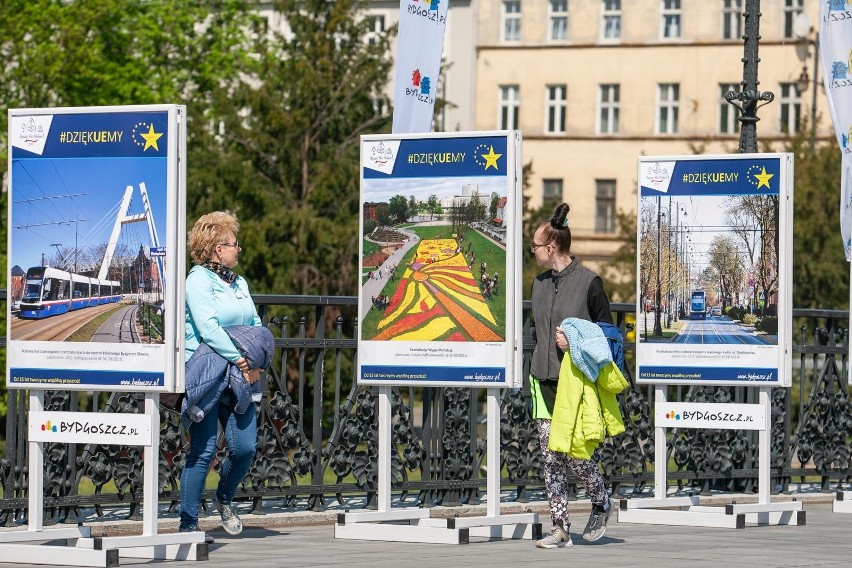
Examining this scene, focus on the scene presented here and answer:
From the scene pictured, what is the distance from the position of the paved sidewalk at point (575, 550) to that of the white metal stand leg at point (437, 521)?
3.6 inches

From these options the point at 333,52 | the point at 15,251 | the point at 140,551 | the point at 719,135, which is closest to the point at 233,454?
the point at 140,551

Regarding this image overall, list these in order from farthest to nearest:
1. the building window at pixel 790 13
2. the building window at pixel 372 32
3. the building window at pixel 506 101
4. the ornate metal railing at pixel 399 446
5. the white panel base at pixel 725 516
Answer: the building window at pixel 506 101 → the building window at pixel 790 13 → the building window at pixel 372 32 → the white panel base at pixel 725 516 → the ornate metal railing at pixel 399 446

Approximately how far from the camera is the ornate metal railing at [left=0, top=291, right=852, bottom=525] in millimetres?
12102

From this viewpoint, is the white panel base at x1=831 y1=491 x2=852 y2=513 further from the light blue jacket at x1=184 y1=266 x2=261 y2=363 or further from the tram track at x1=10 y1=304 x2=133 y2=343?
the tram track at x1=10 y1=304 x2=133 y2=343

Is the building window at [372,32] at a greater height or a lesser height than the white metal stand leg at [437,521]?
greater

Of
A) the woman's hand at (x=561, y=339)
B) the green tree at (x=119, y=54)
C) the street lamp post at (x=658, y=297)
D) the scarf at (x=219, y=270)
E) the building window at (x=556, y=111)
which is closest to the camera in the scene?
the scarf at (x=219, y=270)

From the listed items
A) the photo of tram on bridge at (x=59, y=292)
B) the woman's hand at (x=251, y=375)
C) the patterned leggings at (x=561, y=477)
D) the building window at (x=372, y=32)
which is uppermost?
the building window at (x=372, y=32)

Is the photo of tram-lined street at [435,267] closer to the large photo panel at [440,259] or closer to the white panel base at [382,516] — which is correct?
the large photo panel at [440,259]

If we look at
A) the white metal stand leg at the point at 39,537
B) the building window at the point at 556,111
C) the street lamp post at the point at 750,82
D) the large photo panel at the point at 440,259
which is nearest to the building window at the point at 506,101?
the building window at the point at 556,111

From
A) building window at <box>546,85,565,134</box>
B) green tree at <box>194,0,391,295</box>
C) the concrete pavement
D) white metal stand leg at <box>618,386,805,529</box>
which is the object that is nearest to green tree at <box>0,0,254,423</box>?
green tree at <box>194,0,391,295</box>

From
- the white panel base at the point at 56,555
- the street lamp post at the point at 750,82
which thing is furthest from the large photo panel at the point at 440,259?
the street lamp post at the point at 750,82

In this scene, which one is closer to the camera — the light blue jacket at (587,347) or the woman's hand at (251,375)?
the woman's hand at (251,375)

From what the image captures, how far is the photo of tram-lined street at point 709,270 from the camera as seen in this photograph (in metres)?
13.7

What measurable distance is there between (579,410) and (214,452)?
7.06ft
